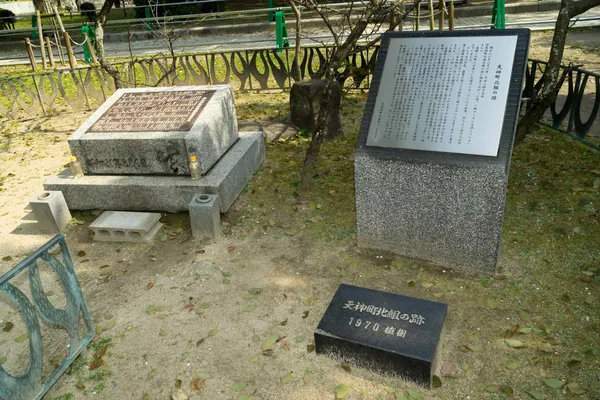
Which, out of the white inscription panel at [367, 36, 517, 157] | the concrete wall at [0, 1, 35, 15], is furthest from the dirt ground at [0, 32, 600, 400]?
the concrete wall at [0, 1, 35, 15]

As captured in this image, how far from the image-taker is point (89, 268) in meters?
Answer: 4.85

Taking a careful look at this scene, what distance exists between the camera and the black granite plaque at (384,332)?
3.14 meters

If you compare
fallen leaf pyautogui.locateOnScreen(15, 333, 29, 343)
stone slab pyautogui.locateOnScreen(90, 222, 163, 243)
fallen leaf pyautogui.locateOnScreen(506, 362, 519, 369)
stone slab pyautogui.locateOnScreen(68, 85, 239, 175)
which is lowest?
fallen leaf pyautogui.locateOnScreen(506, 362, 519, 369)

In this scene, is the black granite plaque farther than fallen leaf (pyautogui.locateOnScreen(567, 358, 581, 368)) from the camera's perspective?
No

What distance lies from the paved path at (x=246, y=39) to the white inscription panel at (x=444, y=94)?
400 inches

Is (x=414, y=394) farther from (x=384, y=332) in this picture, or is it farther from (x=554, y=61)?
(x=554, y=61)

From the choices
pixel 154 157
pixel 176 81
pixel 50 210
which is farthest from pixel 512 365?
pixel 176 81

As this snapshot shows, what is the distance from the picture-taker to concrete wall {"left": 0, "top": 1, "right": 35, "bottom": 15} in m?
29.9

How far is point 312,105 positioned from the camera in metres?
7.45

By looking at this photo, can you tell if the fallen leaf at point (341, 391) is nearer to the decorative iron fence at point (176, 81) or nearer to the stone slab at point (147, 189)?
the stone slab at point (147, 189)

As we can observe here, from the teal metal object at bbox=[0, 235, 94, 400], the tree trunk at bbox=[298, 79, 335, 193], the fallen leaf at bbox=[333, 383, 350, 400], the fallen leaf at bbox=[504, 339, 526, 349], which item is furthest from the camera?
the tree trunk at bbox=[298, 79, 335, 193]

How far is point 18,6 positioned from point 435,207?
35.6 m

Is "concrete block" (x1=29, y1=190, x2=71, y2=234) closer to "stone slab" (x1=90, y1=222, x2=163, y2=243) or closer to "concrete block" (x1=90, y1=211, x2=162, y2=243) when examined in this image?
"concrete block" (x1=90, y1=211, x2=162, y2=243)

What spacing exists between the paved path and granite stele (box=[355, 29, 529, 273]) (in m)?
10.2
